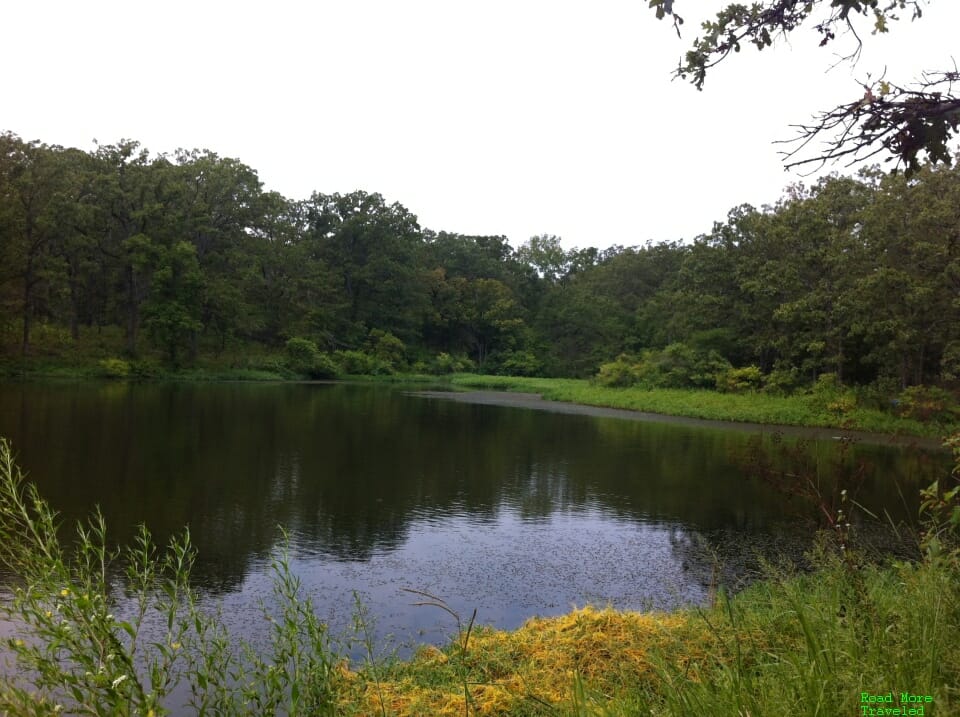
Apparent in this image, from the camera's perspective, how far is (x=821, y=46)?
3.76m

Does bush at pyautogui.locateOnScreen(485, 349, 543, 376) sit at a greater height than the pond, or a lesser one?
greater

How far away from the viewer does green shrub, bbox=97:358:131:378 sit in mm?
39844

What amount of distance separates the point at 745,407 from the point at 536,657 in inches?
948

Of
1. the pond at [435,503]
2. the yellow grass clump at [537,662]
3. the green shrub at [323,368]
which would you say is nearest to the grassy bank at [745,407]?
the pond at [435,503]

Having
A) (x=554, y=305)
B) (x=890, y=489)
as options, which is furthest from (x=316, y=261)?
(x=890, y=489)

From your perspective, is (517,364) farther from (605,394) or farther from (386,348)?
(605,394)

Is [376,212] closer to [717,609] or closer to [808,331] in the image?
[808,331]

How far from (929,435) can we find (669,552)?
52.3 feet

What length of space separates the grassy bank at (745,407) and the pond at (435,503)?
2863mm

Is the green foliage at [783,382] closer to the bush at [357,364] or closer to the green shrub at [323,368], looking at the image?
the green shrub at [323,368]

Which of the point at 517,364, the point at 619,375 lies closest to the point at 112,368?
the point at 619,375

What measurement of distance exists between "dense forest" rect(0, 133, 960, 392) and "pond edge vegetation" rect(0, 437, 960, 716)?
12877mm

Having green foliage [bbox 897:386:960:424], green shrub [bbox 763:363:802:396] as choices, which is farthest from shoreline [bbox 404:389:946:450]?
green shrub [bbox 763:363:802:396]

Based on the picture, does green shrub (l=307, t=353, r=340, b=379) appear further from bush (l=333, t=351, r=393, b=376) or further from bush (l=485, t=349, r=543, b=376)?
bush (l=485, t=349, r=543, b=376)
